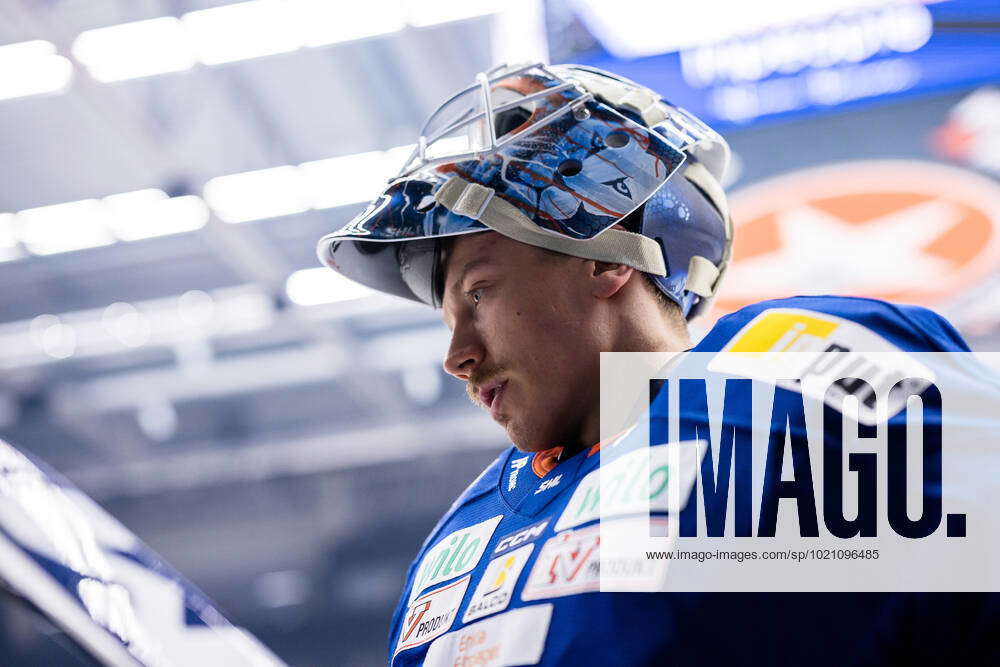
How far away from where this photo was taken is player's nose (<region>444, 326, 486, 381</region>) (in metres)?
1.45

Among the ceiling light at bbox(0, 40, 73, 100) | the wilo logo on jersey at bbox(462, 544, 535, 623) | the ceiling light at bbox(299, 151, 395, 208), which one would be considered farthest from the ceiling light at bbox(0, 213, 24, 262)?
the wilo logo on jersey at bbox(462, 544, 535, 623)

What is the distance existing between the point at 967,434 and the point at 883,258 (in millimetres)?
2624

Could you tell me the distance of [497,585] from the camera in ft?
4.18

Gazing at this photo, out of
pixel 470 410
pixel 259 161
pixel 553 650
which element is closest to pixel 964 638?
pixel 553 650

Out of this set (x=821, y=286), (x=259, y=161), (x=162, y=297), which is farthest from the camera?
(x=162, y=297)

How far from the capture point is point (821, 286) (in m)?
3.57

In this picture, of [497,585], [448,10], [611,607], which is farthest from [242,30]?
[611,607]

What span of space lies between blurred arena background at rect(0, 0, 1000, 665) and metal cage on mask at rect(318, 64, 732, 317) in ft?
6.06

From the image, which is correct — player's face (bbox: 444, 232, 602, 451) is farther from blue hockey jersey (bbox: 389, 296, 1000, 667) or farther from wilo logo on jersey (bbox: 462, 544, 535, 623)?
A: wilo logo on jersey (bbox: 462, 544, 535, 623)

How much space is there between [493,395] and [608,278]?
0.67 ft

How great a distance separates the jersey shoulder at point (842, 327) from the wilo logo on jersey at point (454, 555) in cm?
37

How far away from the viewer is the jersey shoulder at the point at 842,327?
1.16 m

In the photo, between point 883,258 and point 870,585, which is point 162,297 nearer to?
point 883,258

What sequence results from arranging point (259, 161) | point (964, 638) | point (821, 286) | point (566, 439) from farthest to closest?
point (259, 161)
point (821, 286)
point (566, 439)
point (964, 638)
